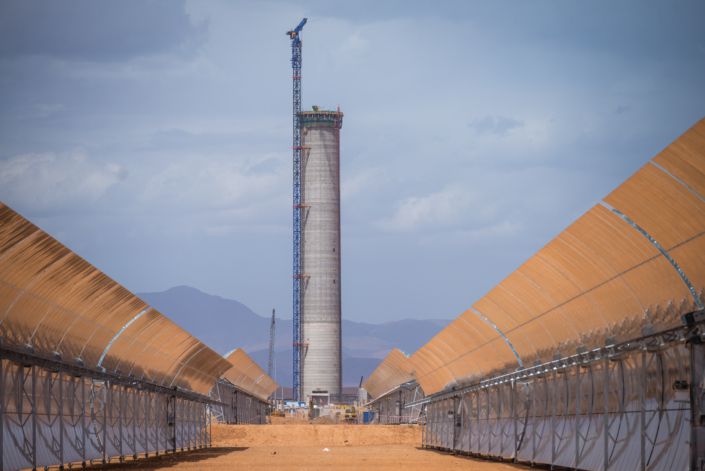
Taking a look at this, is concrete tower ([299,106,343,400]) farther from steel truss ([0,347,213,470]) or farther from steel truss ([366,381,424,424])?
steel truss ([0,347,213,470])

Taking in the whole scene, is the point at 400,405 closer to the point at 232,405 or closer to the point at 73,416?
the point at 232,405

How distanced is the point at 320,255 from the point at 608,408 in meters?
95.7

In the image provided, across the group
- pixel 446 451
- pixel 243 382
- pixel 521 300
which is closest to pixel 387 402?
pixel 243 382

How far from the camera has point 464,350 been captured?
4878cm

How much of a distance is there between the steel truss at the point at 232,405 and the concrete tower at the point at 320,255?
988cm

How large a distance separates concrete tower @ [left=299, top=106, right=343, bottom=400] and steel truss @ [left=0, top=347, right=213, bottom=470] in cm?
6795

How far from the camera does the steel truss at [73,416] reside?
28.2m

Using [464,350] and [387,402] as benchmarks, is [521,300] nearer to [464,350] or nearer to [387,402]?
[464,350]

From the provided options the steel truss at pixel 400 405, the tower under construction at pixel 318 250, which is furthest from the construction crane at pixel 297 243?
the steel truss at pixel 400 405

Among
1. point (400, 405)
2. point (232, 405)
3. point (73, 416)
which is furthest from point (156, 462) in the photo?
point (400, 405)

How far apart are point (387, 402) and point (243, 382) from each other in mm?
14752

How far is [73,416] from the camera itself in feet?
113

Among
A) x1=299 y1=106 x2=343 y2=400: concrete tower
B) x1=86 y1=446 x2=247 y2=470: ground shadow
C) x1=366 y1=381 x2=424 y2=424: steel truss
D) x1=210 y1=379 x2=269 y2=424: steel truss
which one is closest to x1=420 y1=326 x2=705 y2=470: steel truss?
x1=86 y1=446 x2=247 y2=470: ground shadow

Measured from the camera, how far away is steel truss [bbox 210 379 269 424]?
84375 mm
